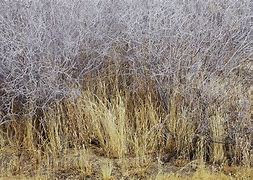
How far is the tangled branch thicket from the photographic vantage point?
16.4ft

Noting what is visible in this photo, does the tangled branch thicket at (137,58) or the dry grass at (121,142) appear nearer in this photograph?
the dry grass at (121,142)

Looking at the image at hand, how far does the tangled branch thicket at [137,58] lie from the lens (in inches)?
197

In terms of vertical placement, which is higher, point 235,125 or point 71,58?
point 71,58

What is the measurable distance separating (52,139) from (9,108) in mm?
576

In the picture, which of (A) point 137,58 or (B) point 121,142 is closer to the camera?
(B) point 121,142

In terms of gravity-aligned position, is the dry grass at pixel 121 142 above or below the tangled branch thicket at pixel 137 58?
below

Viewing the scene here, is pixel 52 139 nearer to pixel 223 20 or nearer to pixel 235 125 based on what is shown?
pixel 235 125

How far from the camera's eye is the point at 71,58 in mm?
5289

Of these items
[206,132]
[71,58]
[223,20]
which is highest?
[223,20]

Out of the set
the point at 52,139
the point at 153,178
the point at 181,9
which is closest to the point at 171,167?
the point at 153,178

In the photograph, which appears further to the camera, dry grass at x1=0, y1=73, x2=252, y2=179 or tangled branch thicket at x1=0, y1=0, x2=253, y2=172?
tangled branch thicket at x1=0, y1=0, x2=253, y2=172

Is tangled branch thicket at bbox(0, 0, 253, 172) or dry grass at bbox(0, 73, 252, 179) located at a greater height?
tangled branch thicket at bbox(0, 0, 253, 172)

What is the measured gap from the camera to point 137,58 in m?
5.38

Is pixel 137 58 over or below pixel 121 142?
over
